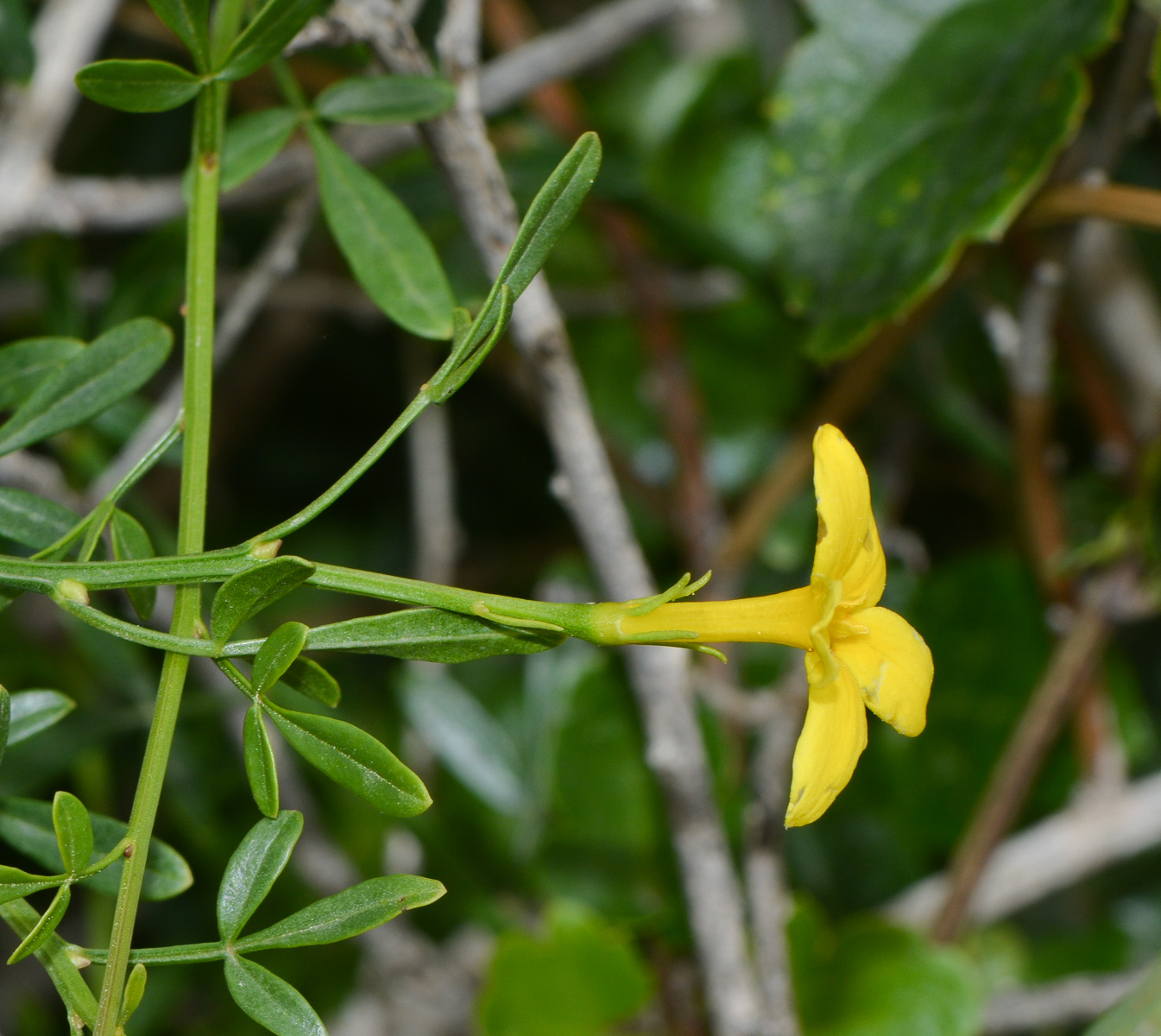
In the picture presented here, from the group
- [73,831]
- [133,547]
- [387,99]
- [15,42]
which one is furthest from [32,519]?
[15,42]

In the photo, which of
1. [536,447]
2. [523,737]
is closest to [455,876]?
[523,737]

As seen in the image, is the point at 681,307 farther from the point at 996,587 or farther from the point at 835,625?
the point at 835,625

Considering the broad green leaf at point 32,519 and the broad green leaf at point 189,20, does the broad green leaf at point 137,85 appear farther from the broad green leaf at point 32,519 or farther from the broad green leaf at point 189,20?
the broad green leaf at point 32,519

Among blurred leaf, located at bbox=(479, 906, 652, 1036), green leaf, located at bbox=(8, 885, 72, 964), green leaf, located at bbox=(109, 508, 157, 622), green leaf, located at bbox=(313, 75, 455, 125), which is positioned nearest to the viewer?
green leaf, located at bbox=(8, 885, 72, 964)

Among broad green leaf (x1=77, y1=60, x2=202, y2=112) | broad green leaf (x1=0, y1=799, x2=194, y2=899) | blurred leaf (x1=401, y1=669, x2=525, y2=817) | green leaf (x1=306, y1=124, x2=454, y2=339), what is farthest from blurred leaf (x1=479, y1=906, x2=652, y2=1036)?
broad green leaf (x1=77, y1=60, x2=202, y2=112)

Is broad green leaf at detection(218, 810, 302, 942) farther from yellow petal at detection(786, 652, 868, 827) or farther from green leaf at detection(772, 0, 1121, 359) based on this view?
green leaf at detection(772, 0, 1121, 359)

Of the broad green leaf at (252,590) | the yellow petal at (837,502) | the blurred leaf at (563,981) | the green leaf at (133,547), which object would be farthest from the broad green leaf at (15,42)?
the blurred leaf at (563,981)
